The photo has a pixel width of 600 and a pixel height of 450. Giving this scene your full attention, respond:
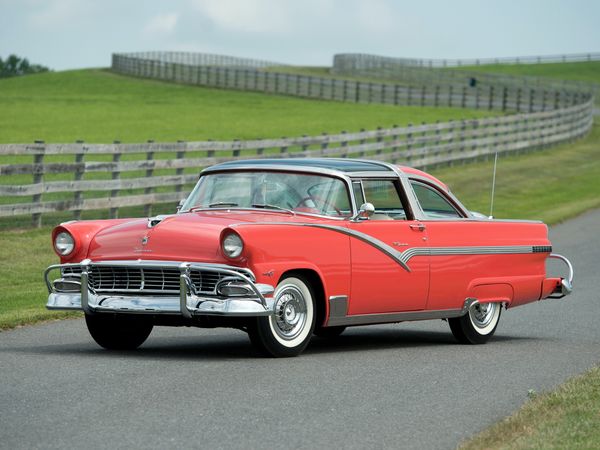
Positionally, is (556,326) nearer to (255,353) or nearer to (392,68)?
(255,353)

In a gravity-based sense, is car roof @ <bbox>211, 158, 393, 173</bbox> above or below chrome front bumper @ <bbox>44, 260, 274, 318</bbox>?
above

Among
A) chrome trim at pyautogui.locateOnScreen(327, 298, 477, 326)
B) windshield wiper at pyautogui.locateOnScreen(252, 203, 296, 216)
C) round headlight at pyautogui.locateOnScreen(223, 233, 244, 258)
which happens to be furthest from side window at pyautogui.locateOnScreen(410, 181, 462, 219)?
round headlight at pyautogui.locateOnScreen(223, 233, 244, 258)

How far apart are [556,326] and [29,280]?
6186mm

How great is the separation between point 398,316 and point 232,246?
6.20 feet

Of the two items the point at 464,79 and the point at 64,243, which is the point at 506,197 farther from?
the point at 464,79

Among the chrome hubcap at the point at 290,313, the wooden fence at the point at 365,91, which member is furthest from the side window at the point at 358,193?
the wooden fence at the point at 365,91

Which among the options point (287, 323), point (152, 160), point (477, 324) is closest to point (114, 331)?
point (287, 323)

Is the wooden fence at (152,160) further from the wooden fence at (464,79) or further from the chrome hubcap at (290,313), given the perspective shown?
the wooden fence at (464,79)

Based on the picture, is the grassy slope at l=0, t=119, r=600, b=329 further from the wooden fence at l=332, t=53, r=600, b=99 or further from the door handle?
the wooden fence at l=332, t=53, r=600, b=99

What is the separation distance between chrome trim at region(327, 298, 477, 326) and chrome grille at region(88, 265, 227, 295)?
3.50 ft

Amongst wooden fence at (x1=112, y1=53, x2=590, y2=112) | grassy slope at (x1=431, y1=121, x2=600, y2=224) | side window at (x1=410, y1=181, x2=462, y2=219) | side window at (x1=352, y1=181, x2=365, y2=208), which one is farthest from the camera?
wooden fence at (x1=112, y1=53, x2=590, y2=112)

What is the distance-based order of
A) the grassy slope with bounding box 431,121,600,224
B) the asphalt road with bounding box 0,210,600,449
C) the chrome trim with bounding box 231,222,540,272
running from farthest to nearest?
the grassy slope with bounding box 431,121,600,224
the chrome trim with bounding box 231,222,540,272
the asphalt road with bounding box 0,210,600,449

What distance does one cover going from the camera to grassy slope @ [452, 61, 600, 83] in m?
107

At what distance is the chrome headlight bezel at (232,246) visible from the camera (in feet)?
29.8
